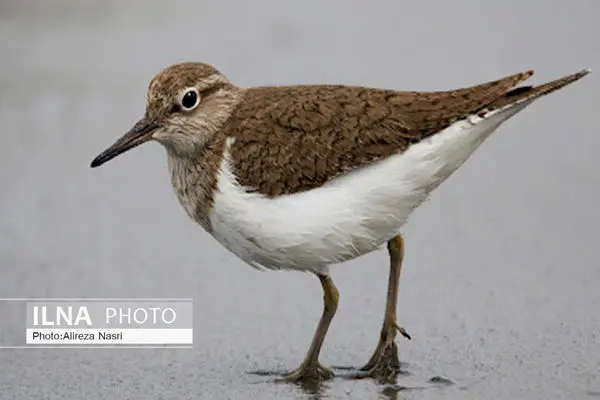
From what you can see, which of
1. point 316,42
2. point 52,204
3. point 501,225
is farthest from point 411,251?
Result: point 316,42

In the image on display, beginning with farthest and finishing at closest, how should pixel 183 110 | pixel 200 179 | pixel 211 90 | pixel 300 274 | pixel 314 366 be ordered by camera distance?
pixel 300 274 → pixel 211 90 → pixel 183 110 → pixel 200 179 → pixel 314 366

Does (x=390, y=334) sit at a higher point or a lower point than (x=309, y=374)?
higher

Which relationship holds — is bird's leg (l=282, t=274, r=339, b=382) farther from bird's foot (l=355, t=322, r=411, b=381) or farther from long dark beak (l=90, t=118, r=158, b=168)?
long dark beak (l=90, t=118, r=158, b=168)

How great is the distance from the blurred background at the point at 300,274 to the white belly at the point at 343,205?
0.79 meters

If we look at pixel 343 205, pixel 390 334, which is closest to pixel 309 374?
pixel 390 334

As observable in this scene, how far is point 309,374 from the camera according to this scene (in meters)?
7.47

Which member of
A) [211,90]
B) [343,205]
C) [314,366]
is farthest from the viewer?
[211,90]

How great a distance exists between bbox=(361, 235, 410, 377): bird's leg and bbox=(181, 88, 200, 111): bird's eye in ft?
4.66

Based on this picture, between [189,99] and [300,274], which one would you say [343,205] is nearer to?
[189,99]

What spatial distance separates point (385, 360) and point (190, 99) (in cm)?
188

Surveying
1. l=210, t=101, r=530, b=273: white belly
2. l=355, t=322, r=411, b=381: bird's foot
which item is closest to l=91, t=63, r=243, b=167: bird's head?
l=210, t=101, r=530, b=273: white belly

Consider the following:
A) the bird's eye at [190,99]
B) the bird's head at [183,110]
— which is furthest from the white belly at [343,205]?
the bird's eye at [190,99]

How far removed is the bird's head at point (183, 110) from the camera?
7.68 metres

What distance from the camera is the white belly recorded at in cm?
736
